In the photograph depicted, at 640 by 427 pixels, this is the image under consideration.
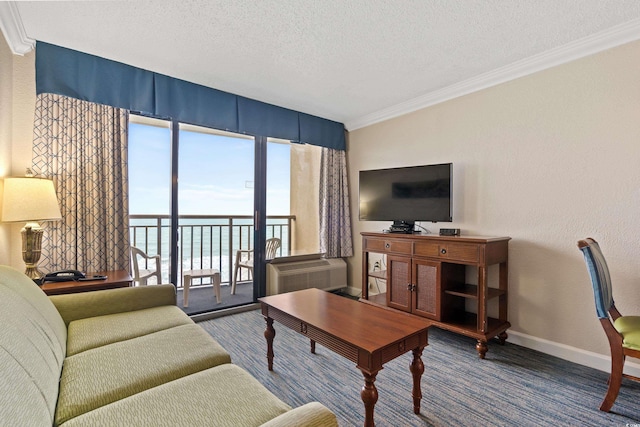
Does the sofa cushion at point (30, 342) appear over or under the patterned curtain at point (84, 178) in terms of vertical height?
under

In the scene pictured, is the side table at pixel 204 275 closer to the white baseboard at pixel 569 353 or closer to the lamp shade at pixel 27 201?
the lamp shade at pixel 27 201

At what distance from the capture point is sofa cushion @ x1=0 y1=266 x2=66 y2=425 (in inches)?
33.6

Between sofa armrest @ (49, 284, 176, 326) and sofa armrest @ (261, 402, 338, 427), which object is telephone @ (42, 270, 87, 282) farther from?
sofa armrest @ (261, 402, 338, 427)

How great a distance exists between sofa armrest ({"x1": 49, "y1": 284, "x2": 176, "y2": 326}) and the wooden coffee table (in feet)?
2.50

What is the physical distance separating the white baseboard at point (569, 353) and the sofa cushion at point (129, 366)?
248 centimetres

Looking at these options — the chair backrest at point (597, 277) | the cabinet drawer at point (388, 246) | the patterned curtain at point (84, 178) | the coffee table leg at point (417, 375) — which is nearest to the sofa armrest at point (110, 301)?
the patterned curtain at point (84, 178)

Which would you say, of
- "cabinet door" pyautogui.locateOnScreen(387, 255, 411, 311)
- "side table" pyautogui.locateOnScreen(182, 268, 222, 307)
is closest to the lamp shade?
"side table" pyautogui.locateOnScreen(182, 268, 222, 307)

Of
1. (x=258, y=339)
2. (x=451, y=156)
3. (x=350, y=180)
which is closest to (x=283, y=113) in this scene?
(x=350, y=180)

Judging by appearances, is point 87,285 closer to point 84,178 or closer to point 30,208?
point 30,208

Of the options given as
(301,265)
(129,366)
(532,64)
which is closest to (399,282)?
(301,265)

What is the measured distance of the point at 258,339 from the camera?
266 centimetres

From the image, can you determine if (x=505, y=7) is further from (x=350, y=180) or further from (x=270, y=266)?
(x=270, y=266)

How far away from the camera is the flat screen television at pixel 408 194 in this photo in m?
2.85

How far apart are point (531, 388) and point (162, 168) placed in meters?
3.59
